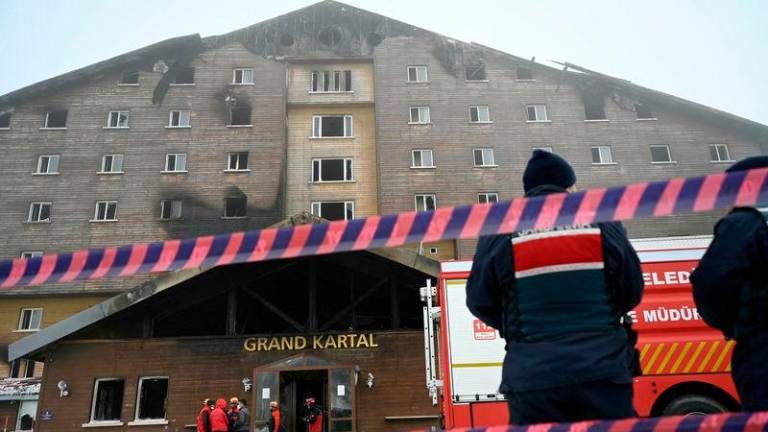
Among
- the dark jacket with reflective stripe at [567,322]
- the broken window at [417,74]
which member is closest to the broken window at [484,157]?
the broken window at [417,74]

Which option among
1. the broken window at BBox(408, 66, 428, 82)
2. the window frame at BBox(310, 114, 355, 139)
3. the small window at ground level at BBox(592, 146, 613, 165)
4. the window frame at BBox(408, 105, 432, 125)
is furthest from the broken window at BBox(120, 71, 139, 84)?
the small window at ground level at BBox(592, 146, 613, 165)

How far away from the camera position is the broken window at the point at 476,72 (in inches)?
1414

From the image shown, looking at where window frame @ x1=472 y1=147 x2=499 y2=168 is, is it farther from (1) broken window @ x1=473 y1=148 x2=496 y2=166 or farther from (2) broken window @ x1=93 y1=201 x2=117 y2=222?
(2) broken window @ x1=93 y1=201 x2=117 y2=222

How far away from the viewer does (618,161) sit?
3403 centimetres

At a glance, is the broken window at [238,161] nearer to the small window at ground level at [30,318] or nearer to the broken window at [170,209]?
the broken window at [170,209]

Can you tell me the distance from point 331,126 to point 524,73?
41.9 feet

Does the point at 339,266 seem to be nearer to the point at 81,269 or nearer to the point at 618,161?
the point at 81,269

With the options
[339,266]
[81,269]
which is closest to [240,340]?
[339,266]

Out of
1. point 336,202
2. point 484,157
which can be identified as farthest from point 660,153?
point 336,202

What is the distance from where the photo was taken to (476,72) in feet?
118

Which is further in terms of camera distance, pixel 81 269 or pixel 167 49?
pixel 167 49

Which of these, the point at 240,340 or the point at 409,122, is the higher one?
the point at 409,122

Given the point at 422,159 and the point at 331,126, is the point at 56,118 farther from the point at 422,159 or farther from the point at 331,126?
the point at 422,159

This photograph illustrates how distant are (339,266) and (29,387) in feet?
68.8
